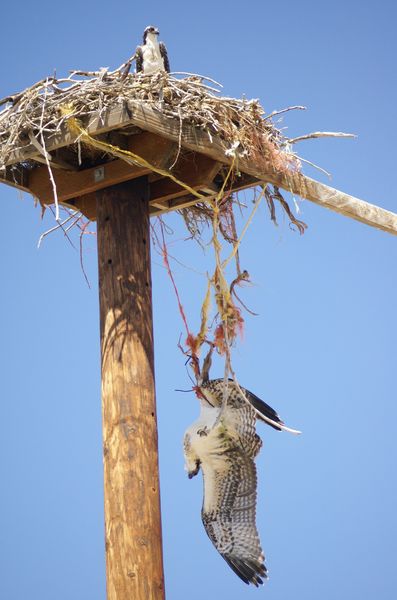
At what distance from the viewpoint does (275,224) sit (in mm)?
5906

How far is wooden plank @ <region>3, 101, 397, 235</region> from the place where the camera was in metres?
4.83

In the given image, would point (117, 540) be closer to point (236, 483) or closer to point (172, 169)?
point (236, 483)

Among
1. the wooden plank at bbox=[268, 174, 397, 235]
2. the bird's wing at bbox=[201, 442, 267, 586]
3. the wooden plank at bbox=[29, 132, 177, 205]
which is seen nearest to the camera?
the wooden plank at bbox=[29, 132, 177, 205]

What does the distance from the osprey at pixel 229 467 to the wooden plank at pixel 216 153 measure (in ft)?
3.56

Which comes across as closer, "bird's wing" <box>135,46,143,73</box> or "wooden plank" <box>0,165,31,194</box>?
"wooden plank" <box>0,165,31,194</box>

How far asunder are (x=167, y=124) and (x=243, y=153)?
0.56 meters

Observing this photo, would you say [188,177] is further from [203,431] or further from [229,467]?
[229,467]

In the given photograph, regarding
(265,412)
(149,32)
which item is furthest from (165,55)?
(265,412)

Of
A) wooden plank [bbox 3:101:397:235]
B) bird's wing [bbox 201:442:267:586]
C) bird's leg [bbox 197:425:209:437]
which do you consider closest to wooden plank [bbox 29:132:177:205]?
wooden plank [bbox 3:101:397:235]

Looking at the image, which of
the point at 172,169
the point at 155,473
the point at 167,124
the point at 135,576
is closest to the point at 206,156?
the point at 172,169

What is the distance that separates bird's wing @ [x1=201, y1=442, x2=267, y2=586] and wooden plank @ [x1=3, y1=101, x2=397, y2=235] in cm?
138

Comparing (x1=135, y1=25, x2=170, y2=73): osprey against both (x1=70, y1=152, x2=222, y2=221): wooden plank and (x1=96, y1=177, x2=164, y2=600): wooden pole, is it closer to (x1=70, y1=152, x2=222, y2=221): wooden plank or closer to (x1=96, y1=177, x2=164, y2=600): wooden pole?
(x1=70, y1=152, x2=222, y2=221): wooden plank

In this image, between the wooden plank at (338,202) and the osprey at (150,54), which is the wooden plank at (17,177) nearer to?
the osprey at (150,54)

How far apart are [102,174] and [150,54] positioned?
843 mm
